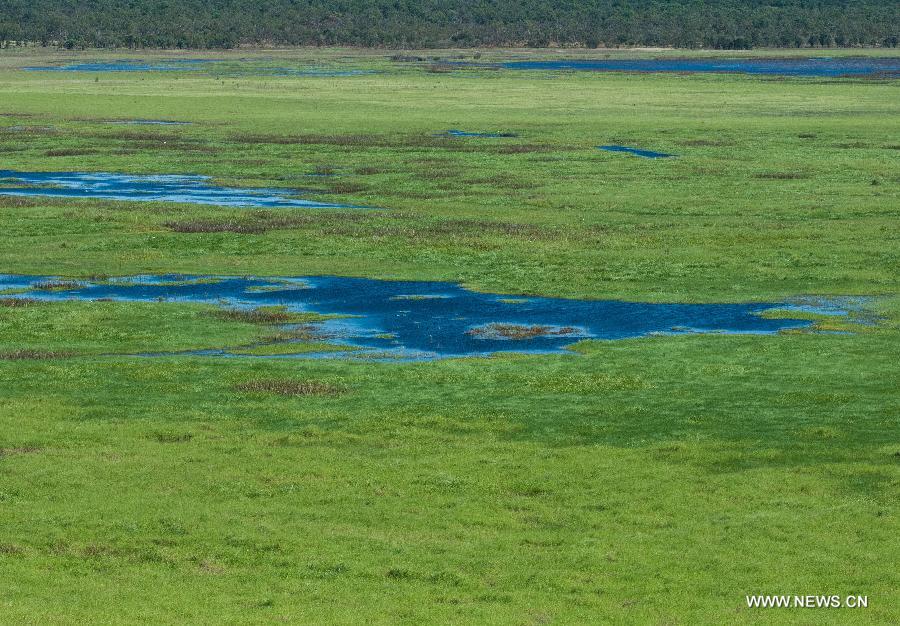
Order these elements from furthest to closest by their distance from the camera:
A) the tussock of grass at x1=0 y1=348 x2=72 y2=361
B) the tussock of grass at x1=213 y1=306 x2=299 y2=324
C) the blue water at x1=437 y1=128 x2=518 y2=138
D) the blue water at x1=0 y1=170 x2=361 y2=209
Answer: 1. the blue water at x1=437 y1=128 x2=518 y2=138
2. the blue water at x1=0 y1=170 x2=361 y2=209
3. the tussock of grass at x1=213 y1=306 x2=299 y2=324
4. the tussock of grass at x1=0 y1=348 x2=72 y2=361

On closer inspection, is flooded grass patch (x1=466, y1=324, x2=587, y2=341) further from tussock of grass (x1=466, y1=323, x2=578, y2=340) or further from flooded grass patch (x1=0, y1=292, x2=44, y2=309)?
flooded grass patch (x1=0, y1=292, x2=44, y2=309)

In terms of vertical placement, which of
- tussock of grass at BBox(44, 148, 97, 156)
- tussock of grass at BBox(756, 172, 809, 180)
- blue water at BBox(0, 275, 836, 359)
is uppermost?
tussock of grass at BBox(756, 172, 809, 180)

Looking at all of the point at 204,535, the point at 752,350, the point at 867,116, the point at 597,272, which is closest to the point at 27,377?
the point at 204,535

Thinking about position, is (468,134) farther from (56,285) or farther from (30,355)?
(30,355)

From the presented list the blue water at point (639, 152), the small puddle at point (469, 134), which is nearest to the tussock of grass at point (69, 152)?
the small puddle at point (469, 134)

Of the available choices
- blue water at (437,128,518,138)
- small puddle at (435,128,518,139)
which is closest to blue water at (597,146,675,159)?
small puddle at (435,128,518,139)

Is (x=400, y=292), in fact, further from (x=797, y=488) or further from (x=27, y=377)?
(x=797, y=488)

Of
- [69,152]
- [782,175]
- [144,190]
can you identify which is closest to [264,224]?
[144,190]
